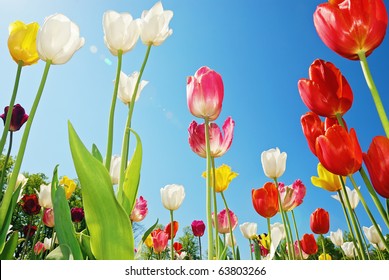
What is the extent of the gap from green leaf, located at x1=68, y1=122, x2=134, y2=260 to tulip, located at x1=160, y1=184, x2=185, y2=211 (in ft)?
5.84

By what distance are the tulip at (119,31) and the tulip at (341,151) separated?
92cm

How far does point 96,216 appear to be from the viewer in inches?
44.1

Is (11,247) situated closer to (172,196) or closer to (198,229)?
(172,196)

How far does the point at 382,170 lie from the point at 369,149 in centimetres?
8

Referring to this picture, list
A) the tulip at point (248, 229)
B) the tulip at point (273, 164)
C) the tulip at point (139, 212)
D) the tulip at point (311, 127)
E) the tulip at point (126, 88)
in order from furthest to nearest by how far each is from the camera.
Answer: the tulip at point (248, 229), the tulip at point (139, 212), the tulip at point (273, 164), the tulip at point (126, 88), the tulip at point (311, 127)

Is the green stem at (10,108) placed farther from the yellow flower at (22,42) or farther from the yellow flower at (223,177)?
the yellow flower at (223,177)

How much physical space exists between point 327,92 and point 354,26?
23cm

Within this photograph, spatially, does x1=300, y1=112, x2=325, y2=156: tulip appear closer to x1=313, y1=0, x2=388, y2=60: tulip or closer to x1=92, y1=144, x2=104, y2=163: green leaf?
x1=313, y1=0, x2=388, y2=60: tulip

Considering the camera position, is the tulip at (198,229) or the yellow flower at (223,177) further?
the tulip at (198,229)

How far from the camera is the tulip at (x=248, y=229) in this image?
3947 millimetres

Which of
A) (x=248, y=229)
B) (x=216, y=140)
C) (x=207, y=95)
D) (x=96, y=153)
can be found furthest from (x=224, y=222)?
(x=207, y=95)

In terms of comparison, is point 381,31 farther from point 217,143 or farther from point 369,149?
point 217,143

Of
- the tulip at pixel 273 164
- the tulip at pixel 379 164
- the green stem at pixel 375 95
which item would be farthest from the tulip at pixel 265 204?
the green stem at pixel 375 95
